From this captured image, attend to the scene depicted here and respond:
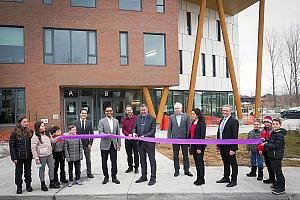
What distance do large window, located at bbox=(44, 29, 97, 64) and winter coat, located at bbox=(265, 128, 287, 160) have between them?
52.0ft

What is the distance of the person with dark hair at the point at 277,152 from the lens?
6.58m

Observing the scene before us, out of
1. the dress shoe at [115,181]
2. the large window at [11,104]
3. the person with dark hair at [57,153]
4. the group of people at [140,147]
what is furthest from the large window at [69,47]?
the dress shoe at [115,181]

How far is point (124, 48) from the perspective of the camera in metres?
21.5

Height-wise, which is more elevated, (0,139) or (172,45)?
(172,45)

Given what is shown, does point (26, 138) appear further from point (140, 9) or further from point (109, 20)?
point (140, 9)

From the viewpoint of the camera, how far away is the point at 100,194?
6758mm

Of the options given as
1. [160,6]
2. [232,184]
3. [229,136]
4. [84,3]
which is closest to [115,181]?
[232,184]

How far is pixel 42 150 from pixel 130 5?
16766mm

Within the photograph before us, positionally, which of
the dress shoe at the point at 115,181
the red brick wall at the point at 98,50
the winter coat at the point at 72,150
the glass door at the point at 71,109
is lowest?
the dress shoe at the point at 115,181

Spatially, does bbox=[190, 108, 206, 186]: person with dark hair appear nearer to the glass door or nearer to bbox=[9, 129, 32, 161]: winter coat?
bbox=[9, 129, 32, 161]: winter coat

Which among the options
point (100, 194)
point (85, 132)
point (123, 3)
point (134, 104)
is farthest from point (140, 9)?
point (100, 194)

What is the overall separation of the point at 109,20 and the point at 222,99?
770 inches

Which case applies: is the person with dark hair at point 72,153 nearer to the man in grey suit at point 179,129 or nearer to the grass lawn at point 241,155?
the man in grey suit at point 179,129

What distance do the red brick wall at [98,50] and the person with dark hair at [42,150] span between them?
1290 cm
